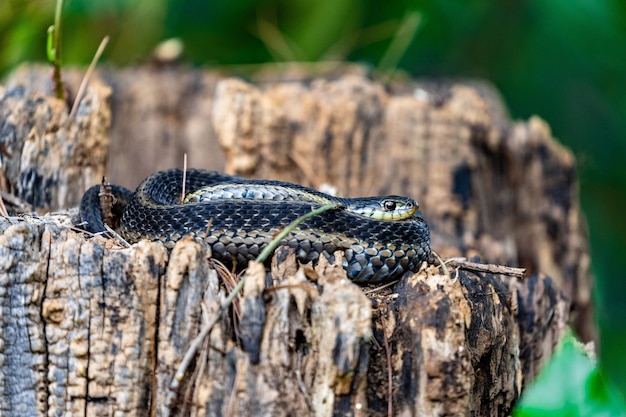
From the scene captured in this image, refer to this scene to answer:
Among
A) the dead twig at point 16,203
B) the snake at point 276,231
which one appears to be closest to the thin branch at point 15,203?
the dead twig at point 16,203

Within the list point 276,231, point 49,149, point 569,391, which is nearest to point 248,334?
point 276,231

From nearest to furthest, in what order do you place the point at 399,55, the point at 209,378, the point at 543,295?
the point at 209,378
the point at 543,295
the point at 399,55

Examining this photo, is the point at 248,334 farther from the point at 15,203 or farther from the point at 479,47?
the point at 479,47

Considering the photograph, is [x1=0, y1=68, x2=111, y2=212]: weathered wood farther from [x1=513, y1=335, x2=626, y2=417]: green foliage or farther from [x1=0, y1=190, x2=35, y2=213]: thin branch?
[x1=513, y1=335, x2=626, y2=417]: green foliage

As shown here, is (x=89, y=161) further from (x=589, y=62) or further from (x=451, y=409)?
(x=589, y=62)

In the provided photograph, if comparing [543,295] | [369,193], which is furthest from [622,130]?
[543,295]

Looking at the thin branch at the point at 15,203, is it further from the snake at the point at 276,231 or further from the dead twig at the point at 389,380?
the dead twig at the point at 389,380
